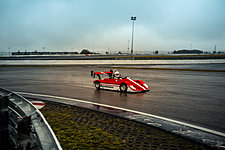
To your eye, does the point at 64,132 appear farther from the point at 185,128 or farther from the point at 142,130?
the point at 185,128

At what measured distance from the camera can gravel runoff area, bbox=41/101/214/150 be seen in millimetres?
3615

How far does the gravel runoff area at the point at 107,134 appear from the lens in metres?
3.62

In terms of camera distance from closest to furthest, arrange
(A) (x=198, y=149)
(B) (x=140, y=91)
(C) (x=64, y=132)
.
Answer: (A) (x=198, y=149) < (C) (x=64, y=132) < (B) (x=140, y=91)

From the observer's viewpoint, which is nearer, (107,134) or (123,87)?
(107,134)

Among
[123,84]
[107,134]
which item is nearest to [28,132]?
[107,134]

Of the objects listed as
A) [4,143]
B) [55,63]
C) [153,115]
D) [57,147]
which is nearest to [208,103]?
[153,115]

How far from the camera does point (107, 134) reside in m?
4.13

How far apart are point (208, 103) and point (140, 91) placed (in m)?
3.08

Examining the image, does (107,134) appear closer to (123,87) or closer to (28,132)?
(28,132)

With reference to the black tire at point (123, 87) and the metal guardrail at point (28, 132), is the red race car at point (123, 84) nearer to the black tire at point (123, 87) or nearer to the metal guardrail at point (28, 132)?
the black tire at point (123, 87)

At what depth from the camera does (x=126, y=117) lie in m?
5.23

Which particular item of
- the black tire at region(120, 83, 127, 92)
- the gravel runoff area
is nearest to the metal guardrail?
the gravel runoff area

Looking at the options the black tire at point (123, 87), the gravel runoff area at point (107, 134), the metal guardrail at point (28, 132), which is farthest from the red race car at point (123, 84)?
the metal guardrail at point (28, 132)

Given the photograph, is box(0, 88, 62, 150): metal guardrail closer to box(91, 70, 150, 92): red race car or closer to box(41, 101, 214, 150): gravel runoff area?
box(41, 101, 214, 150): gravel runoff area
